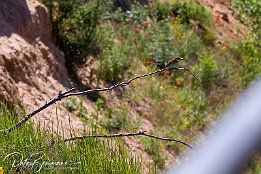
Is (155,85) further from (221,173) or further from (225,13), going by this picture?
(221,173)

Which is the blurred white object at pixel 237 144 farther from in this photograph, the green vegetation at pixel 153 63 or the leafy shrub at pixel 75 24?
the leafy shrub at pixel 75 24

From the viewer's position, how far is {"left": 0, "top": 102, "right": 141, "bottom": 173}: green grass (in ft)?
6.86

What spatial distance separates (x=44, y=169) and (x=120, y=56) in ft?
20.8

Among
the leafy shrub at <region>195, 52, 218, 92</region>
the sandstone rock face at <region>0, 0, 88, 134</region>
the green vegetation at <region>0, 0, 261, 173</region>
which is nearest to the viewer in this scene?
the sandstone rock face at <region>0, 0, 88, 134</region>

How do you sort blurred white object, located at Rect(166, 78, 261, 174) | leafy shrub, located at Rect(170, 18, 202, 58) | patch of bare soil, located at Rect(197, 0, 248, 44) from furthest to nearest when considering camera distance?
patch of bare soil, located at Rect(197, 0, 248, 44) < leafy shrub, located at Rect(170, 18, 202, 58) < blurred white object, located at Rect(166, 78, 261, 174)

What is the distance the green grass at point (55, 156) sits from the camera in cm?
209

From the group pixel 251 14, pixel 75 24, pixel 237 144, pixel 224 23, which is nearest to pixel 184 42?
pixel 251 14

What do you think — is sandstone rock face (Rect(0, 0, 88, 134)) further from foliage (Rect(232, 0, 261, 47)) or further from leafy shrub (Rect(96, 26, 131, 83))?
foliage (Rect(232, 0, 261, 47))

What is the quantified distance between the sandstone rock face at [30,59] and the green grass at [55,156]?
2523mm

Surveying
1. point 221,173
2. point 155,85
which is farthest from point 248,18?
point 221,173

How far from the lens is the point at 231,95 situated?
9.45 metres

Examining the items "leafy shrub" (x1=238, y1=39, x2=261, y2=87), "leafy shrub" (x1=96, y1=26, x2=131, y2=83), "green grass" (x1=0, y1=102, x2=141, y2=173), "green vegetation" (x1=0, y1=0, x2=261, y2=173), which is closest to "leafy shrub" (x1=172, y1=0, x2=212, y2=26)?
"green vegetation" (x1=0, y1=0, x2=261, y2=173)
